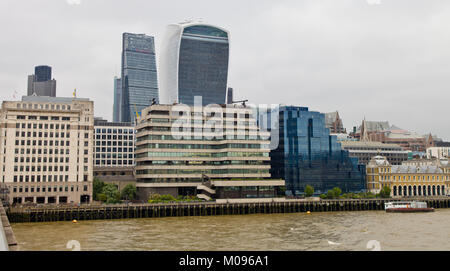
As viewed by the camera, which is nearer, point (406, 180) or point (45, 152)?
point (45, 152)

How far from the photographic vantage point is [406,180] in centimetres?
18438

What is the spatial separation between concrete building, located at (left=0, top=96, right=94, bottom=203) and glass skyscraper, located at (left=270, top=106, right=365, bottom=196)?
7256 centimetres

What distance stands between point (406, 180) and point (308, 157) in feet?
146

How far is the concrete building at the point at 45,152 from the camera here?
132625mm

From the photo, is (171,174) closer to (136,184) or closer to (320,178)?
(136,184)

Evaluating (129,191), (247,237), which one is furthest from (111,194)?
(247,237)

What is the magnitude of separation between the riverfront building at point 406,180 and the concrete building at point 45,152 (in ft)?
372

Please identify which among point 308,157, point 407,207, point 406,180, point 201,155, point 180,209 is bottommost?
point 407,207

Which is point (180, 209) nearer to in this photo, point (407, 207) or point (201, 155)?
point (201, 155)

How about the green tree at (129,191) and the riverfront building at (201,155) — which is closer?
the riverfront building at (201,155)

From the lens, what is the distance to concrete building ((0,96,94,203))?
133m

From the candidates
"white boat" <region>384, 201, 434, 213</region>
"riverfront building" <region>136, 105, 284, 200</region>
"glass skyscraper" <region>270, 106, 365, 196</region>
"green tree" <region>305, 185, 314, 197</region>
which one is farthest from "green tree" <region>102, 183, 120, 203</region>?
"white boat" <region>384, 201, 434, 213</region>

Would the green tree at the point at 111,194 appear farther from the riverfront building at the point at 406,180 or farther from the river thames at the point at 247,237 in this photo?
the riverfront building at the point at 406,180

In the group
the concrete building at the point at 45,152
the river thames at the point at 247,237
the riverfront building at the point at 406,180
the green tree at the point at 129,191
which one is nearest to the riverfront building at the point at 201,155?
the green tree at the point at 129,191
